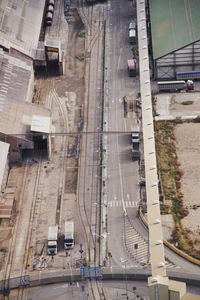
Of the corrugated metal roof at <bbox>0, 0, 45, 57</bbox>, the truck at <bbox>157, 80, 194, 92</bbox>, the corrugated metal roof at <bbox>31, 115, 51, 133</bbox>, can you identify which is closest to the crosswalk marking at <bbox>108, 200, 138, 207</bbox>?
the corrugated metal roof at <bbox>31, 115, 51, 133</bbox>

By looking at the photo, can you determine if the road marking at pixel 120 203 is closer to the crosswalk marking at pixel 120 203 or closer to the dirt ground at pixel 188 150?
the crosswalk marking at pixel 120 203

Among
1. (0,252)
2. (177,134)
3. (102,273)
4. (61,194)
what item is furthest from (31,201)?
(177,134)

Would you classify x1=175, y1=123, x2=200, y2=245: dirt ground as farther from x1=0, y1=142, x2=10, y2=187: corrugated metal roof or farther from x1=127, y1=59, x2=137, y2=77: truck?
x1=0, y1=142, x2=10, y2=187: corrugated metal roof

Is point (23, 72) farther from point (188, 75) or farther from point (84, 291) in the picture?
point (84, 291)

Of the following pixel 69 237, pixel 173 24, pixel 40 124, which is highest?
pixel 173 24

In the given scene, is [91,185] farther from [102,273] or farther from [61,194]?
[102,273]

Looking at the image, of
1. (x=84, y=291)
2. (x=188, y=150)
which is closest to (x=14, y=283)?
(x=84, y=291)
